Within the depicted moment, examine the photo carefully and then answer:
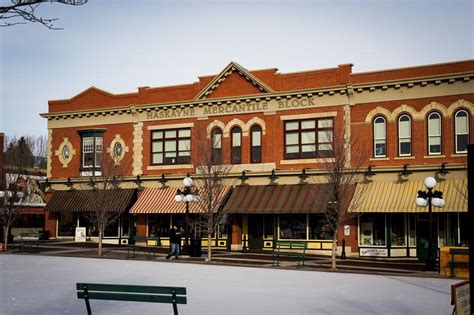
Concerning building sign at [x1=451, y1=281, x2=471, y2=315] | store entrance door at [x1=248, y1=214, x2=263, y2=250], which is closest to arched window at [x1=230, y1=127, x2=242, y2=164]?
store entrance door at [x1=248, y1=214, x2=263, y2=250]

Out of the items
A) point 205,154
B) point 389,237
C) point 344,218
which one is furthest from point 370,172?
Result: point 205,154

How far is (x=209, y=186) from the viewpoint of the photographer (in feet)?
98.2

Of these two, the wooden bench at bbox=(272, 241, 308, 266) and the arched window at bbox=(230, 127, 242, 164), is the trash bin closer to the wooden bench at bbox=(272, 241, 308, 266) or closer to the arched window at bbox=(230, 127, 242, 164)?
the wooden bench at bbox=(272, 241, 308, 266)

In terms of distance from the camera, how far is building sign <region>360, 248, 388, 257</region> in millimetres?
32281

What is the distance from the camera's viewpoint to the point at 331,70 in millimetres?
35000

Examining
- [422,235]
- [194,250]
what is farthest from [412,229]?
[194,250]

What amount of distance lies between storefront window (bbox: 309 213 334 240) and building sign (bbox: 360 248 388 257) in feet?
6.36

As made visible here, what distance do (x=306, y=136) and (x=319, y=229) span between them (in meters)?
5.43

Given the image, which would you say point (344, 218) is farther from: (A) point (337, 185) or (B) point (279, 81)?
(B) point (279, 81)

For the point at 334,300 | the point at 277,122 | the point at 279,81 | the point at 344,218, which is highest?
the point at 279,81

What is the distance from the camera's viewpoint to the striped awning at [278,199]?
108ft

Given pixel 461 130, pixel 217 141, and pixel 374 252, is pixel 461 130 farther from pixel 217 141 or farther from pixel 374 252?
pixel 217 141

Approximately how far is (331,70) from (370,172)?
6386mm

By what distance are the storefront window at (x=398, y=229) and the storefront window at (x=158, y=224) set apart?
14.2m
